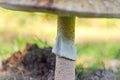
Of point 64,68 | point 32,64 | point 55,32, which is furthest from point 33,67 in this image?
point 55,32

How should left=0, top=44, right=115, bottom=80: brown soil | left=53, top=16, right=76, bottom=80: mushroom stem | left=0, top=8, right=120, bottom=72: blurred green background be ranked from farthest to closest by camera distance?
left=0, top=8, right=120, bottom=72: blurred green background < left=0, top=44, right=115, bottom=80: brown soil < left=53, top=16, right=76, bottom=80: mushroom stem

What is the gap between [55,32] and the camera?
4.19 metres

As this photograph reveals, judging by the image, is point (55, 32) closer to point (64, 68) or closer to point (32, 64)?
point (32, 64)

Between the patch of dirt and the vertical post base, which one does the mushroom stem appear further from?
the patch of dirt

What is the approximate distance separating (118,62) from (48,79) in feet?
3.27

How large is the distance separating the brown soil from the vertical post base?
0.83 ft

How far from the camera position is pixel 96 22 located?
4.70 metres

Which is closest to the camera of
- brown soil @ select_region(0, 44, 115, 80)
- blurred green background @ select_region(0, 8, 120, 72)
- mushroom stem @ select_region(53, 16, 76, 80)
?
mushroom stem @ select_region(53, 16, 76, 80)

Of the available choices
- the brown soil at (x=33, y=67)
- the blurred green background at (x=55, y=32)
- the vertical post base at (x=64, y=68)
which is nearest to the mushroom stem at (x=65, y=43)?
the vertical post base at (x=64, y=68)

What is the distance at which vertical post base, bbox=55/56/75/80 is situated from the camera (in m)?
2.23

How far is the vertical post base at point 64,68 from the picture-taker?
2.23 m

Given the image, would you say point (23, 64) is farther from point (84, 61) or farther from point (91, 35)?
point (91, 35)

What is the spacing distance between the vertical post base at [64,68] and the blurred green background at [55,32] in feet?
3.87

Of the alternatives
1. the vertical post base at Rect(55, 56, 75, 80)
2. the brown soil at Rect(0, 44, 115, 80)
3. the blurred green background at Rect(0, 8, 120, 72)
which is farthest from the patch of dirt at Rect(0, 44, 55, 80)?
the blurred green background at Rect(0, 8, 120, 72)
